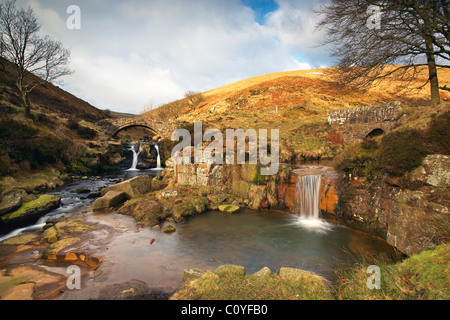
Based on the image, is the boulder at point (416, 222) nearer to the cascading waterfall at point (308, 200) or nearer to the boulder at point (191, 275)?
the cascading waterfall at point (308, 200)

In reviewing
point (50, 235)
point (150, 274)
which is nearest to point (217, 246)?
point (150, 274)

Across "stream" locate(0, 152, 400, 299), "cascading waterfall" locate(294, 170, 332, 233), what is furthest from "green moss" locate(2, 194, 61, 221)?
"cascading waterfall" locate(294, 170, 332, 233)

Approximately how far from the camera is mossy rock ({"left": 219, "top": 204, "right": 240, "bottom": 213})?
1177 cm

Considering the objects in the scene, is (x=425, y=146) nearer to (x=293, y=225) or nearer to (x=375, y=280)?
(x=375, y=280)

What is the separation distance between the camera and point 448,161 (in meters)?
5.59

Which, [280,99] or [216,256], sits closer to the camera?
[216,256]

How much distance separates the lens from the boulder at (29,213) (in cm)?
991

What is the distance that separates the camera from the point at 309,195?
1098 cm

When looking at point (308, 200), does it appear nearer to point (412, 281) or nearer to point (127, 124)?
point (412, 281)

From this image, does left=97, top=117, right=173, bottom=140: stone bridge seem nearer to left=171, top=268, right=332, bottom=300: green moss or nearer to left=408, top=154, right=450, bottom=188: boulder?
left=171, top=268, right=332, bottom=300: green moss

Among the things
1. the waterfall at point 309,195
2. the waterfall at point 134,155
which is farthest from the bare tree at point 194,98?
the waterfall at point 309,195

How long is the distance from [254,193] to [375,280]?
871 centimetres

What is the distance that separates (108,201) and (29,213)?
11.6ft
